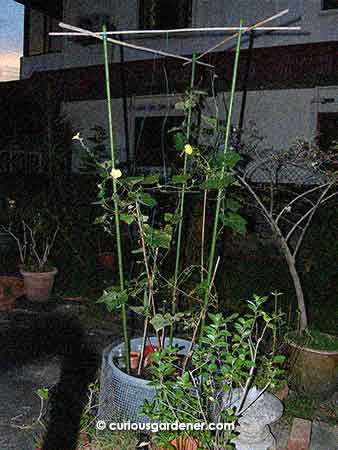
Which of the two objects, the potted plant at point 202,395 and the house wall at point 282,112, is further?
the house wall at point 282,112

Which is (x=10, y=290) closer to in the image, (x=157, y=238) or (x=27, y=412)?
(x=27, y=412)

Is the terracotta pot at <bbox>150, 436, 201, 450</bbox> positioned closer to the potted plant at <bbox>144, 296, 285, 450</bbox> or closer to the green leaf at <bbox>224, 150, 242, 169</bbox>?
the potted plant at <bbox>144, 296, 285, 450</bbox>

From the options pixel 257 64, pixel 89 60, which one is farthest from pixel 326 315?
pixel 89 60

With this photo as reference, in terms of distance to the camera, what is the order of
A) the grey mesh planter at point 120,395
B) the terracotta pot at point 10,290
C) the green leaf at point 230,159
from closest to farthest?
the grey mesh planter at point 120,395
the green leaf at point 230,159
the terracotta pot at point 10,290

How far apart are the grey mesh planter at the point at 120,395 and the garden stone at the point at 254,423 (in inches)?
20.2

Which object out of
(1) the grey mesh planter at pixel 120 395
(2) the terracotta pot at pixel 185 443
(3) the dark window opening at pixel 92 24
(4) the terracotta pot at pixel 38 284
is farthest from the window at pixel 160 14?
(2) the terracotta pot at pixel 185 443

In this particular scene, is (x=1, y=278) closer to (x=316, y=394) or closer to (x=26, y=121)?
(x=316, y=394)

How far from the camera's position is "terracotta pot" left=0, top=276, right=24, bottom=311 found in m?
5.42

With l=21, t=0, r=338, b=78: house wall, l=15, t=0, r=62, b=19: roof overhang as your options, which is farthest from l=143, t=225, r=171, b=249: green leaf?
l=15, t=0, r=62, b=19: roof overhang

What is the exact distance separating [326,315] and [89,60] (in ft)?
33.6

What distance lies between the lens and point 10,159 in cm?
1175

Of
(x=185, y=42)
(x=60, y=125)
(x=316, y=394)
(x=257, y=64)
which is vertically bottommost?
(x=316, y=394)

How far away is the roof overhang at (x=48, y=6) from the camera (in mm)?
14625

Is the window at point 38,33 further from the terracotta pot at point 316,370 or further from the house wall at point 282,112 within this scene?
the terracotta pot at point 316,370
